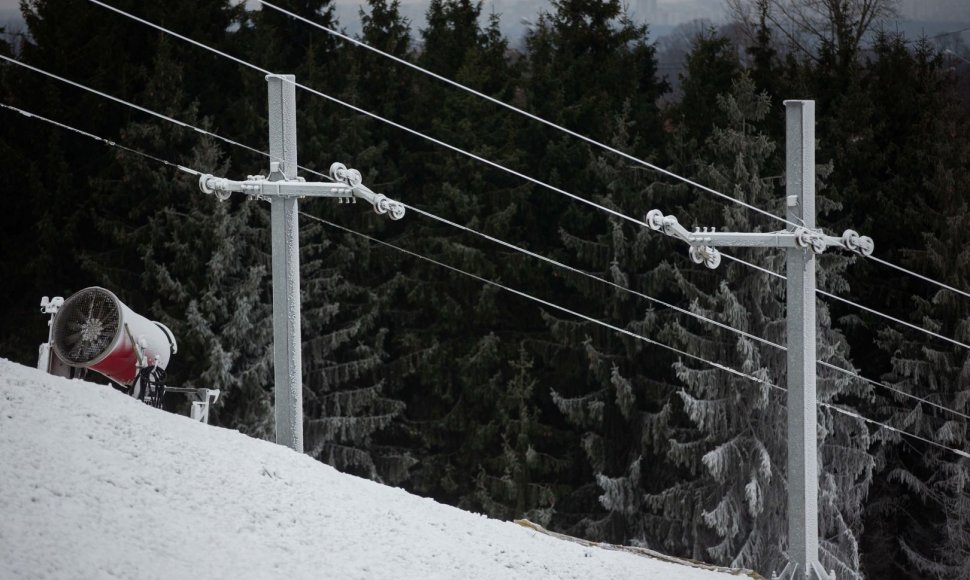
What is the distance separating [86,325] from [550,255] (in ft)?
65.6

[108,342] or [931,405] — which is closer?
[108,342]

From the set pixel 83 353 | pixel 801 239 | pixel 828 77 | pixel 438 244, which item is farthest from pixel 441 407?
pixel 801 239

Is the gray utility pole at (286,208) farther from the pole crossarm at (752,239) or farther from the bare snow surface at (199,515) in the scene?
the pole crossarm at (752,239)

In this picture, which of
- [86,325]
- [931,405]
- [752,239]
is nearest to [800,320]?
[752,239]

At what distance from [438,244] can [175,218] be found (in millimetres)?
6182

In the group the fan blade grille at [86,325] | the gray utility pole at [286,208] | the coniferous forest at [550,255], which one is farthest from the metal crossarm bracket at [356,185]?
the coniferous forest at [550,255]

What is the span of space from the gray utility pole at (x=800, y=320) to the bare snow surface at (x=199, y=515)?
0.83 metres

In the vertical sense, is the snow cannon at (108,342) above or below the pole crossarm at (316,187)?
below

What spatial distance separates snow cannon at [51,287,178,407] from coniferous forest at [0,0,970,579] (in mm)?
14652

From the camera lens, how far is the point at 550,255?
109 feet

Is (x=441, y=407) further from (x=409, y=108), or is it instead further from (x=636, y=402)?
(x=409, y=108)

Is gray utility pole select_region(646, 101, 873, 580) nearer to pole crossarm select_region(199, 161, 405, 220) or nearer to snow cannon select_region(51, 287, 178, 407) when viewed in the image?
pole crossarm select_region(199, 161, 405, 220)

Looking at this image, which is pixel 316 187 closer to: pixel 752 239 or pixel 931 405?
pixel 752 239

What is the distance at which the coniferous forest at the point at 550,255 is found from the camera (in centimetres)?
2823
